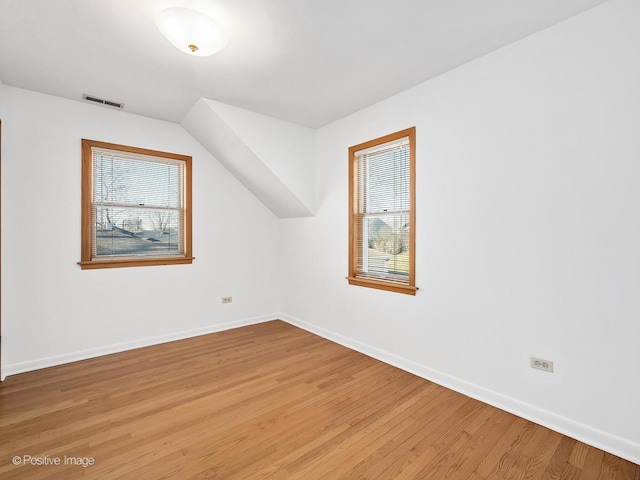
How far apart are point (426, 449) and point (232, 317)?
10.3ft

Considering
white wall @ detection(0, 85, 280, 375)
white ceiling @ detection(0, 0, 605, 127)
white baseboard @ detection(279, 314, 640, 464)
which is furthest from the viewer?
white wall @ detection(0, 85, 280, 375)

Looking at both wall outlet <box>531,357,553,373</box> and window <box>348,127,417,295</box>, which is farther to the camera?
window <box>348,127,417,295</box>

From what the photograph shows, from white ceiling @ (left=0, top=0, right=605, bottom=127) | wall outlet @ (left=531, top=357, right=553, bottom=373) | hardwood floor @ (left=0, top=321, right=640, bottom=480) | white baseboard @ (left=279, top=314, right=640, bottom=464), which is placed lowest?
hardwood floor @ (left=0, top=321, right=640, bottom=480)

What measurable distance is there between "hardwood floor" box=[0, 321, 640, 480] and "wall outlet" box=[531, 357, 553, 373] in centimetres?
39

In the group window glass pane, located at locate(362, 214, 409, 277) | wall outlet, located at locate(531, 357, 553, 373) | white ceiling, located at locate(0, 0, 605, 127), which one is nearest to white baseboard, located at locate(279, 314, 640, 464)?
wall outlet, located at locate(531, 357, 553, 373)

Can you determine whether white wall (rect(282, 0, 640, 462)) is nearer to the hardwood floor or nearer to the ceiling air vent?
the hardwood floor

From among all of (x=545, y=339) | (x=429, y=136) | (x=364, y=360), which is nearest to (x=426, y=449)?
(x=545, y=339)

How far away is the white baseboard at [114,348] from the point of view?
301 centimetres

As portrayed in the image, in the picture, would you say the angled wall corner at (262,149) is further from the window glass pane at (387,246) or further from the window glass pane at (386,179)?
the window glass pane at (387,246)

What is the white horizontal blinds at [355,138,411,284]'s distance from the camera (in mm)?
3178

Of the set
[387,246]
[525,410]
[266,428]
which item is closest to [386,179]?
[387,246]

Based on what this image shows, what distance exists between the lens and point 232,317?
14.5 ft

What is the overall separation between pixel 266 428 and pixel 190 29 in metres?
2.68

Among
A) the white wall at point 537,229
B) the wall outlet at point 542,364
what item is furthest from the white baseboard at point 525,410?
the wall outlet at point 542,364
